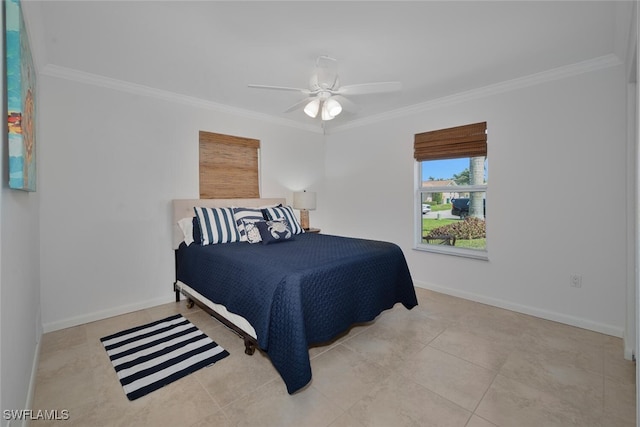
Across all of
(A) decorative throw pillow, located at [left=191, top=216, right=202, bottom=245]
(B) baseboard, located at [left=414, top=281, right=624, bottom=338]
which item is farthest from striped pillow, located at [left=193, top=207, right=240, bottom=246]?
(B) baseboard, located at [left=414, top=281, right=624, bottom=338]

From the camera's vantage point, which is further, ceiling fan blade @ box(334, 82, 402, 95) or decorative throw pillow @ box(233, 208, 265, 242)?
decorative throw pillow @ box(233, 208, 265, 242)

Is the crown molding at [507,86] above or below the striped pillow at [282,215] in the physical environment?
above

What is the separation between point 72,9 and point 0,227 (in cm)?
160

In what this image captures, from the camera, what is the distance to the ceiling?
1874mm

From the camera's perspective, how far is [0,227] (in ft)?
→ 3.51

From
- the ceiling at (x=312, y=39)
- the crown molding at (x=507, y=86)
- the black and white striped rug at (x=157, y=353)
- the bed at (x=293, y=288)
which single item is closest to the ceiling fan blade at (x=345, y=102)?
the ceiling at (x=312, y=39)

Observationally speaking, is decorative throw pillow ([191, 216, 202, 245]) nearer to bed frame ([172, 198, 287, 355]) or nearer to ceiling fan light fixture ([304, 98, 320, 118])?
bed frame ([172, 198, 287, 355])

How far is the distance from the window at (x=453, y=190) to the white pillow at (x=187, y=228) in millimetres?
2818

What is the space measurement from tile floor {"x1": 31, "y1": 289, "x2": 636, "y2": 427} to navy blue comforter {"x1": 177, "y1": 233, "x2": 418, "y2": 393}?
23 centimetres

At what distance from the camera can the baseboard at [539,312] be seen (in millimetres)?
2545

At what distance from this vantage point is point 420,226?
397cm

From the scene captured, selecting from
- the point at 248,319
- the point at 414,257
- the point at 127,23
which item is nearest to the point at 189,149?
the point at 127,23

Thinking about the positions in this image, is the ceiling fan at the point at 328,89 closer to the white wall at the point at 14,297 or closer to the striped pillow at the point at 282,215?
the striped pillow at the point at 282,215

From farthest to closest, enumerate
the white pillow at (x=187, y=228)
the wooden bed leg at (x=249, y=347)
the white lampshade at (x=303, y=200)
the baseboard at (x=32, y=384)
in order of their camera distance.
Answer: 1. the white lampshade at (x=303, y=200)
2. the white pillow at (x=187, y=228)
3. the wooden bed leg at (x=249, y=347)
4. the baseboard at (x=32, y=384)
